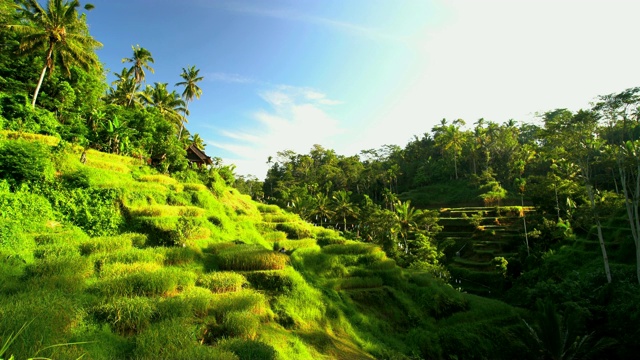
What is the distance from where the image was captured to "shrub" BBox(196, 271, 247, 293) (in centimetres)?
971

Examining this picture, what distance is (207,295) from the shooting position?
8641 mm

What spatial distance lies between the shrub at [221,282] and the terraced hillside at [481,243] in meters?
26.4

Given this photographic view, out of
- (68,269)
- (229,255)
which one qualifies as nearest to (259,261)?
(229,255)

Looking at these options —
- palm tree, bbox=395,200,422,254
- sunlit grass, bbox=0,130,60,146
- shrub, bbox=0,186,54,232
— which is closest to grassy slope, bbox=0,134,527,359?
shrub, bbox=0,186,54,232

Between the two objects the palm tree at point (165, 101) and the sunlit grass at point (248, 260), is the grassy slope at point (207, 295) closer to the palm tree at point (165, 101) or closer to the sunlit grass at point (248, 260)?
the sunlit grass at point (248, 260)

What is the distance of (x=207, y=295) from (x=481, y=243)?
1366 inches

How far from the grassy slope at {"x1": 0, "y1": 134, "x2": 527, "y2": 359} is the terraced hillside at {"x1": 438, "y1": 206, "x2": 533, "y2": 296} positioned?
437 inches

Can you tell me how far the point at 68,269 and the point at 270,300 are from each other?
5.67 meters

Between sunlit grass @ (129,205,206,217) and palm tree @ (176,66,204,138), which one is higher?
palm tree @ (176,66,204,138)

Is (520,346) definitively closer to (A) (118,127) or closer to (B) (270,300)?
(B) (270,300)

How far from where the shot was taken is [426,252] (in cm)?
2975

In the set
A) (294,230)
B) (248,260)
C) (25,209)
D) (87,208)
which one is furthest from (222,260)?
(294,230)

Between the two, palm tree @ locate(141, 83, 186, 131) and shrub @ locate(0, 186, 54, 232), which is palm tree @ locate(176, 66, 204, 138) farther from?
shrub @ locate(0, 186, 54, 232)

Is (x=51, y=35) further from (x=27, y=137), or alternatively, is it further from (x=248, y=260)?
(x=248, y=260)
